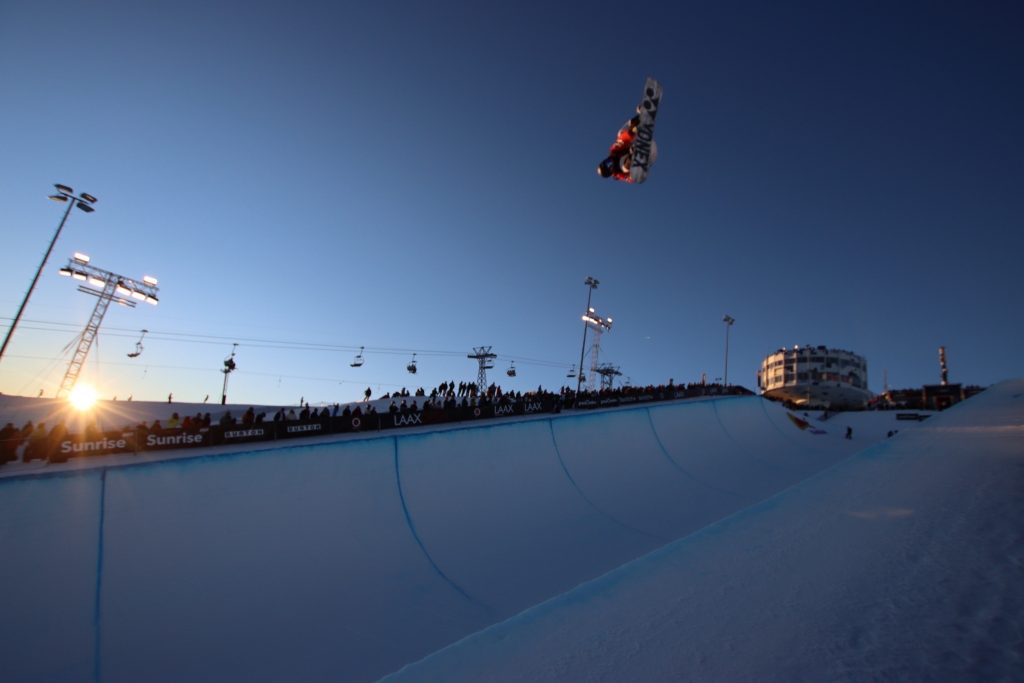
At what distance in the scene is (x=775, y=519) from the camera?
365 inches

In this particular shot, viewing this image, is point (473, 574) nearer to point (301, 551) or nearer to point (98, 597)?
point (301, 551)

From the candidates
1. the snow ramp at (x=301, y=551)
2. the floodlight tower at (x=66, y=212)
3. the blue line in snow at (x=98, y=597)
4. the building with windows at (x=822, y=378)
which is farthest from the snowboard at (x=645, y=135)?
the building with windows at (x=822, y=378)

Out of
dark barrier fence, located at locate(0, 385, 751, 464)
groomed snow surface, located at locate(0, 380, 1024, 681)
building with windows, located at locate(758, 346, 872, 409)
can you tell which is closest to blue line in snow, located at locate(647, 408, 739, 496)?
groomed snow surface, located at locate(0, 380, 1024, 681)

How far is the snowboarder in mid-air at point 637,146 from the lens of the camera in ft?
33.4

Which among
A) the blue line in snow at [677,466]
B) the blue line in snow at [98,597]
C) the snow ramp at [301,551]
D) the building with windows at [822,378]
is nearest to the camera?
the blue line in snow at [98,597]

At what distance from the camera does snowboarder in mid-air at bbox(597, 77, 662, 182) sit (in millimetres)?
10188

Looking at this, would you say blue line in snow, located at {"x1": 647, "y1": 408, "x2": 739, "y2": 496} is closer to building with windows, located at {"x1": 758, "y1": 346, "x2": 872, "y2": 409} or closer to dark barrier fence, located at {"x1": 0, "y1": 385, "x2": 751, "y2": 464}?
dark barrier fence, located at {"x1": 0, "y1": 385, "x2": 751, "y2": 464}

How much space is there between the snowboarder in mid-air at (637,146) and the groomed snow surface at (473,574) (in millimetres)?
7878

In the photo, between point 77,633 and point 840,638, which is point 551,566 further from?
point 77,633

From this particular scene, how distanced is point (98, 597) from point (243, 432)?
7200 millimetres

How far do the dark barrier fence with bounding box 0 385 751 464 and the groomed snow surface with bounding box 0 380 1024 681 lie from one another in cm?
469

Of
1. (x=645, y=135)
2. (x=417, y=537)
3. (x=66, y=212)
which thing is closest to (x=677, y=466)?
(x=417, y=537)

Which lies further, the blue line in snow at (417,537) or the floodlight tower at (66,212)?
the floodlight tower at (66,212)

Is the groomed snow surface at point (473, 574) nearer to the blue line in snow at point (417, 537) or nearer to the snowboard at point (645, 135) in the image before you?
the blue line in snow at point (417, 537)
